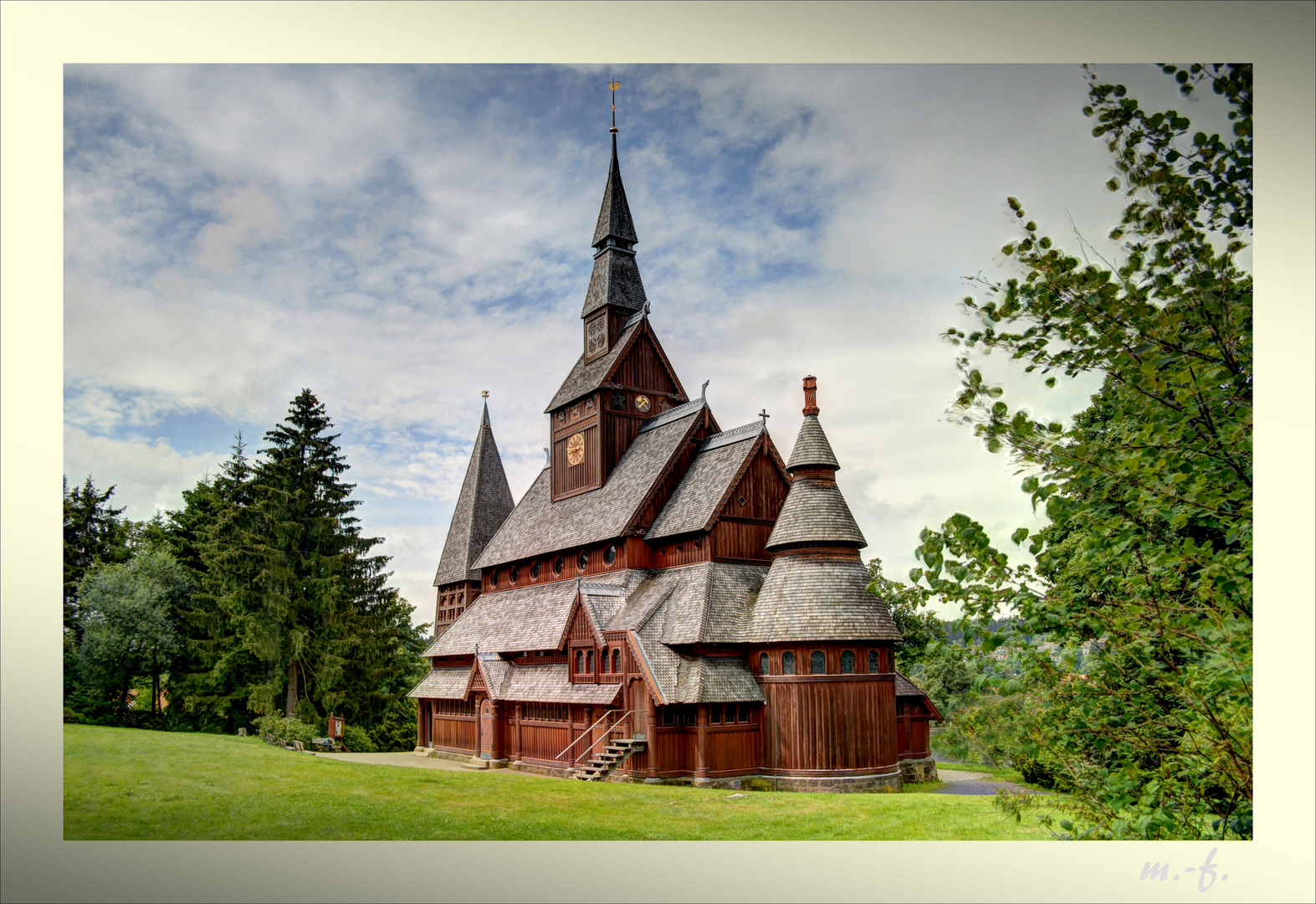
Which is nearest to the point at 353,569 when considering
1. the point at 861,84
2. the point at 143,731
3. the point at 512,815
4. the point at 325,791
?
the point at 143,731

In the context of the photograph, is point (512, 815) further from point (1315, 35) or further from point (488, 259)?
point (1315, 35)

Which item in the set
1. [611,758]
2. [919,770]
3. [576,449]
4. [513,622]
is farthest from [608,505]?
[919,770]

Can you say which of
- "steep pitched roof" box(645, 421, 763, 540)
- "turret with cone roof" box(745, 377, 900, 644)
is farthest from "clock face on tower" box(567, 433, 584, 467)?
"turret with cone roof" box(745, 377, 900, 644)

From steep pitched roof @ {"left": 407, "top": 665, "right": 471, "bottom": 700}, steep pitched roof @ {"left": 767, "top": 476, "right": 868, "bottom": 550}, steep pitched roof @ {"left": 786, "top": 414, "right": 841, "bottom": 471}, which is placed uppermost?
steep pitched roof @ {"left": 786, "top": 414, "right": 841, "bottom": 471}

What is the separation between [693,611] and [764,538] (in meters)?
2.92

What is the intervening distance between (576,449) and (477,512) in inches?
310

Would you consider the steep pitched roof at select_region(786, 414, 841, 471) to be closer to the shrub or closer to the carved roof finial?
the carved roof finial

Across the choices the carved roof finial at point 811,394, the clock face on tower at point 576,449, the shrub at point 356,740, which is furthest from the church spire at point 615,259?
the shrub at point 356,740

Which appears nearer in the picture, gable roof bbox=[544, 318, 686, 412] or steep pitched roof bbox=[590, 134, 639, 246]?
gable roof bbox=[544, 318, 686, 412]

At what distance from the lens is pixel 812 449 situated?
19922 millimetres

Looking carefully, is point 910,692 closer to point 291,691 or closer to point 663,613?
point 663,613

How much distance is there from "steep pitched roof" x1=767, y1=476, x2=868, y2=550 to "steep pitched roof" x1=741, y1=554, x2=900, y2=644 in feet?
1.27

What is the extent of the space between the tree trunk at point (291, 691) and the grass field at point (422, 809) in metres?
11.2

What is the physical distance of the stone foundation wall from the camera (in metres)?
21.1
